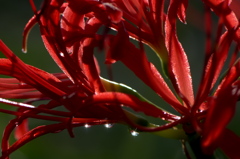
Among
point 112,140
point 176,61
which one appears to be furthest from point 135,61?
point 112,140

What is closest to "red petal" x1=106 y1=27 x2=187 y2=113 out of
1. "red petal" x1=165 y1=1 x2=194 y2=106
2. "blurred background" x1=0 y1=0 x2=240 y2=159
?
"red petal" x1=165 y1=1 x2=194 y2=106

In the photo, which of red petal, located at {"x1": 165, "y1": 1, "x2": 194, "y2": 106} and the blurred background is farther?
the blurred background

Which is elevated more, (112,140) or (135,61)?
(135,61)

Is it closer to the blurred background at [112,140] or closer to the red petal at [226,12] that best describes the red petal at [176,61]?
the red petal at [226,12]

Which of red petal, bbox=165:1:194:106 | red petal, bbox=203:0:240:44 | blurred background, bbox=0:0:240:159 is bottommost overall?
blurred background, bbox=0:0:240:159

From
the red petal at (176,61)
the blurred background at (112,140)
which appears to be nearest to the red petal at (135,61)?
the red petal at (176,61)

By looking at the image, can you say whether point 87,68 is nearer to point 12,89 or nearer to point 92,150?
point 12,89

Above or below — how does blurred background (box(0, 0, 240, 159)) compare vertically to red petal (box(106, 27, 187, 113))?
below

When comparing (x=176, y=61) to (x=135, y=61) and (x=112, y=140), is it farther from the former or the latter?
(x=112, y=140)

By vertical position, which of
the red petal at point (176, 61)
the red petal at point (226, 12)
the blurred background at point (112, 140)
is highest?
the red petal at point (226, 12)

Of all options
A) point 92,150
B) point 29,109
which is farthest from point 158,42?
point 92,150

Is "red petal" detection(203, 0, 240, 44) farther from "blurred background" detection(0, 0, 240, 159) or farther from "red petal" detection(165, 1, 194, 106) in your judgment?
"blurred background" detection(0, 0, 240, 159)

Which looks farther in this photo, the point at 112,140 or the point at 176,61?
the point at 112,140
